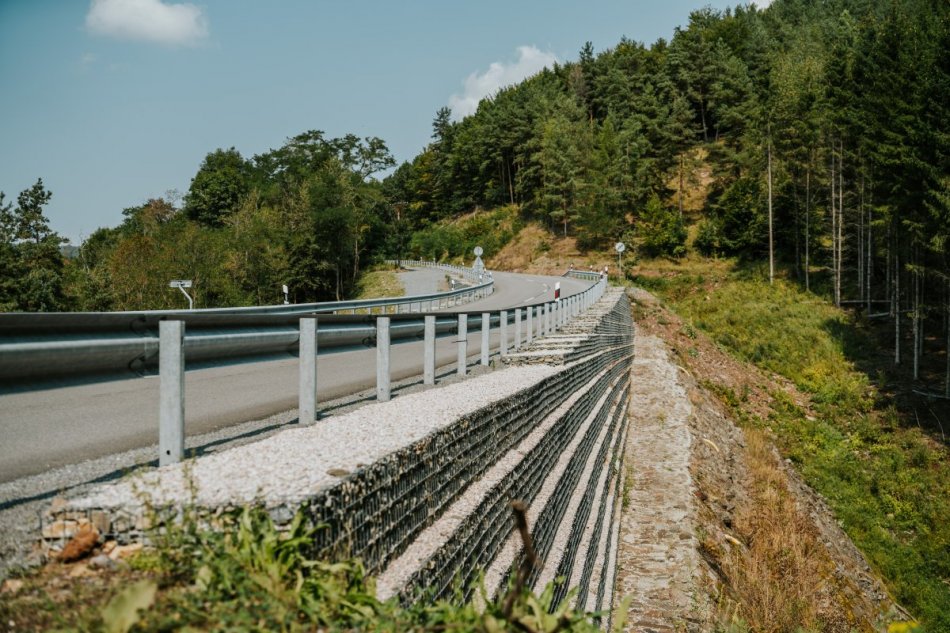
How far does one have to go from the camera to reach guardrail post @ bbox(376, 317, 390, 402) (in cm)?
602

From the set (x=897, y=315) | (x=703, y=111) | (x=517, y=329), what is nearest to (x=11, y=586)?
(x=517, y=329)

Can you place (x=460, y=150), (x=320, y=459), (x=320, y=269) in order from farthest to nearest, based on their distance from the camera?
(x=460, y=150)
(x=320, y=269)
(x=320, y=459)

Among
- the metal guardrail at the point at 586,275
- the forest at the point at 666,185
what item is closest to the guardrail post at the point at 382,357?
the forest at the point at 666,185

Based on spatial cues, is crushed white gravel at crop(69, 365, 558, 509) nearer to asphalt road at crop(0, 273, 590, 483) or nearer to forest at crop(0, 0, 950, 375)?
asphalt road at crop(0, 273, 590, 483)

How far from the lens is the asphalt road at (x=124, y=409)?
416 centimetres

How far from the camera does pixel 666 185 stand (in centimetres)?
6956

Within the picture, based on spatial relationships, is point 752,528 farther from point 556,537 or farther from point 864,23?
point 864,23

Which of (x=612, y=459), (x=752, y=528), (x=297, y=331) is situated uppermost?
(x=297, y=331)

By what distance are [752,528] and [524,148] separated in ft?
244

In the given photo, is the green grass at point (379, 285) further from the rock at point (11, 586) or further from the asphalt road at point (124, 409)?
the rock at point (11, 586)

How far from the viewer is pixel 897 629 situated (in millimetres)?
1749

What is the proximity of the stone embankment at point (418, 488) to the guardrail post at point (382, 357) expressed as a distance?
24cm

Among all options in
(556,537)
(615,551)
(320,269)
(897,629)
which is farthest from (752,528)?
(320,269)

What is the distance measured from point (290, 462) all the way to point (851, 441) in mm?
28243
